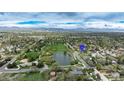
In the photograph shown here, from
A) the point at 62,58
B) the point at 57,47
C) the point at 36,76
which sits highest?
the point at 57,47

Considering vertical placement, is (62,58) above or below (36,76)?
above

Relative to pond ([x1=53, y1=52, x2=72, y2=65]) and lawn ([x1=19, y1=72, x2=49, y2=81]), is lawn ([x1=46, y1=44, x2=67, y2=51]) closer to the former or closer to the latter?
pond ([x1=53, y1=52, x2=72, y2=65])

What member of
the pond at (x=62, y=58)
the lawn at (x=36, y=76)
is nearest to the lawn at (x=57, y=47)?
the pond at (x=62, y=58)

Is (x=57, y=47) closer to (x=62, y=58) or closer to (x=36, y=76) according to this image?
(x=62, y=58)

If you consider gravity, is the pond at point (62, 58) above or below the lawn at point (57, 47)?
below

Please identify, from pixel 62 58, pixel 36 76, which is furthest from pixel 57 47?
pixel 36 76

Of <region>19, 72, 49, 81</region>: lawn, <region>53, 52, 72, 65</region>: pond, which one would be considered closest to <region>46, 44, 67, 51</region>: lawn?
<region>53, 52, 72, 65</region>: pond

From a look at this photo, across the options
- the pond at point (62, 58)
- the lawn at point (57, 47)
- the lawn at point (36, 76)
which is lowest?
the lawn at point (36, 76)

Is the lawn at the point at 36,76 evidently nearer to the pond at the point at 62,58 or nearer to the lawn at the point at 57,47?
the pond at the point at 62,58

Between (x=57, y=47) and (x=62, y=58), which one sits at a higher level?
(x=57, y=47)

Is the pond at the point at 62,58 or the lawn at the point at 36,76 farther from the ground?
the pond at the point at 62,58
